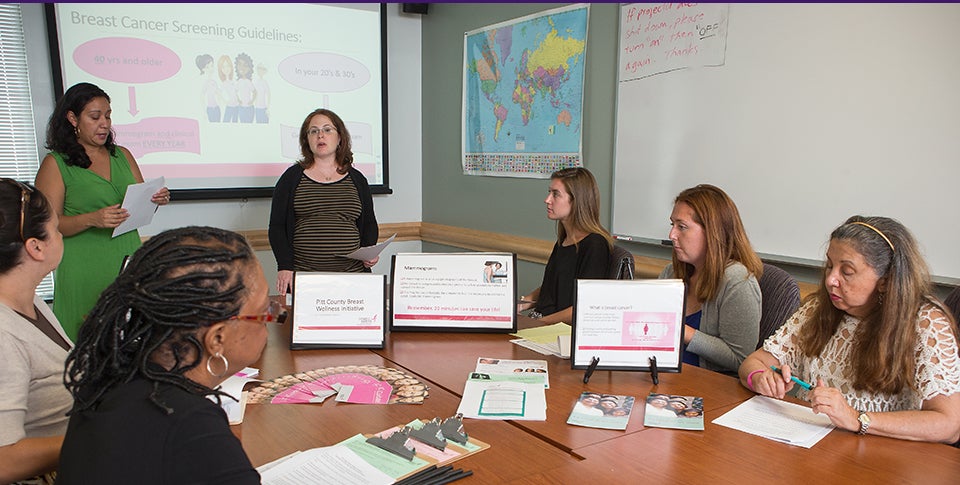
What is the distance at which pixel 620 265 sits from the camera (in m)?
2.49

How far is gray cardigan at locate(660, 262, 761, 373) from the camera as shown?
2.01m

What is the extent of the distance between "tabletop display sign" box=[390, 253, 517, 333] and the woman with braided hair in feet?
3.99

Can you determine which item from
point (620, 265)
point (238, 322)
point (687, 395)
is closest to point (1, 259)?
point (238, 322)

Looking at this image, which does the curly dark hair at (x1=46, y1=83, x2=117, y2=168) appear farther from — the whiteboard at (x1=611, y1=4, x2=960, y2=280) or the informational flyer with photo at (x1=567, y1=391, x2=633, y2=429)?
the whiteboard at (x1=611, y1=4, x2=960, y2=280)

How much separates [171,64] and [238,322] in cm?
331

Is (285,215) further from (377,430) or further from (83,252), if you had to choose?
(377,430)

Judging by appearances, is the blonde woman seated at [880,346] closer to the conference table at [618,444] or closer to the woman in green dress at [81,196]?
the conference table at [618,444]

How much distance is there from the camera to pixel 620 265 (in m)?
2.49

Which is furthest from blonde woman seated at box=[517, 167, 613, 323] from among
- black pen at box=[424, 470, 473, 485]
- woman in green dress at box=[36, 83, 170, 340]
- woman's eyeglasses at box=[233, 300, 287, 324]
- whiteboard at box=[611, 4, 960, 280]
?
woman in green dress at box=[36, 83, 170, 340]

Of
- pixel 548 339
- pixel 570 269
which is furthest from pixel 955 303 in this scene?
pixel 570 269

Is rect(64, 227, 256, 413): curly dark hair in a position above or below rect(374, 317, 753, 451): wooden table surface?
above

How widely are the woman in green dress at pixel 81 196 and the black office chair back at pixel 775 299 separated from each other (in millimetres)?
2549

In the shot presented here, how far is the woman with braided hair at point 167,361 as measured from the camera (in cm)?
86

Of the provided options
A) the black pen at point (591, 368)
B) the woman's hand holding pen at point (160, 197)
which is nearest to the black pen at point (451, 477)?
the black pen at point (591, 368)
